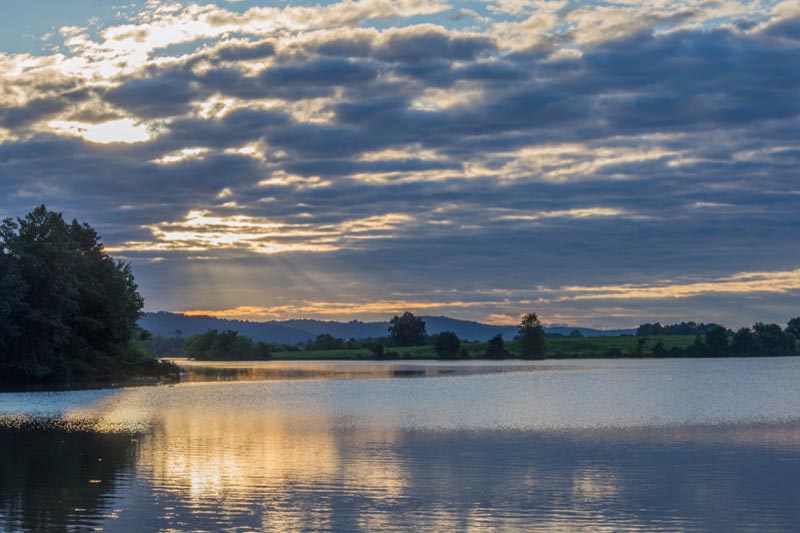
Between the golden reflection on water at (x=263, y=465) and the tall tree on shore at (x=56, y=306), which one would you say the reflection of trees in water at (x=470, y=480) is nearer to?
the golden reflection on water at (x=263, y=465)

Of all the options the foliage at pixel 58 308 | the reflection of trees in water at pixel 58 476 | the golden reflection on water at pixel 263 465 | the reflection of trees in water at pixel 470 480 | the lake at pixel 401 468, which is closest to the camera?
the reflection of trees in water at pixel 470 480

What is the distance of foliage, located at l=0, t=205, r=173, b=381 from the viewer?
94.5m

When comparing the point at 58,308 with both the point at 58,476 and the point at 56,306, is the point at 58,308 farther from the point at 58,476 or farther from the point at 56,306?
the point at 58,476

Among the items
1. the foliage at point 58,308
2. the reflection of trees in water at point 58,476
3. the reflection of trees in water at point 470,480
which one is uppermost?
the foliage at point 58,308

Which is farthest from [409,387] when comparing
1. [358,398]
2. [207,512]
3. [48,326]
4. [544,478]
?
[207,512]

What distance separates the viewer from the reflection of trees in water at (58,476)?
2452 centimetres

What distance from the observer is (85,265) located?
108188mm

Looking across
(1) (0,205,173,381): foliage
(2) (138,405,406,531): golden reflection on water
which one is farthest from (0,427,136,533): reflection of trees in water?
(1) (0,205,173,381): foliage

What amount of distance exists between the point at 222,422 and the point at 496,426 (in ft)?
51.5

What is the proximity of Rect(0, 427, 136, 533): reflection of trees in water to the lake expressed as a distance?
0.09 m

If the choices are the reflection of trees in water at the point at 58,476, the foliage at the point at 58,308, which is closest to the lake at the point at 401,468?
the reflection of trees in water at the point at 58,476

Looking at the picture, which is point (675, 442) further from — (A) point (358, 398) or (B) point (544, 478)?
(A) point (358, 398)

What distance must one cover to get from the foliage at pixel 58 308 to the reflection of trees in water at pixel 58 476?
4998cm

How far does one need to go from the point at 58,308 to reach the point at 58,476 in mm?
70734
